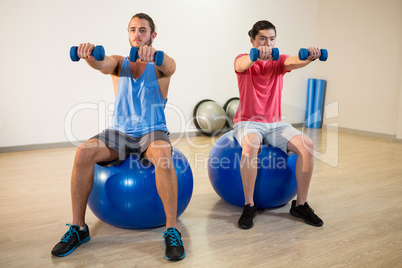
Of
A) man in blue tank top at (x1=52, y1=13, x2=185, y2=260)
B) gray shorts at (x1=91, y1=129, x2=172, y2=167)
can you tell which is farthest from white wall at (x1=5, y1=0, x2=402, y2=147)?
gray shorts at (x1=91, y1=129, x2=172, y2=167)

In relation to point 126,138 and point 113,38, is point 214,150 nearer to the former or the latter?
point 126,138

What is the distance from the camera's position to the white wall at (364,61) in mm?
4789

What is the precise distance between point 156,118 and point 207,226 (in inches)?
26.3

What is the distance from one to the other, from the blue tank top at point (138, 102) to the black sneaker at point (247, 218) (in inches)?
26.0

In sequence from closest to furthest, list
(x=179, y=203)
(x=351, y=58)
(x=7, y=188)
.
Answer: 1. (x=179, y=203)
2. (x=7, y=188)
3. (x=351, y=58)

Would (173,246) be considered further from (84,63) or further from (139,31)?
(84,63)

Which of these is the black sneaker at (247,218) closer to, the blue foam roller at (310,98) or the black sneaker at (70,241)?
the black sneaker at (70,241)

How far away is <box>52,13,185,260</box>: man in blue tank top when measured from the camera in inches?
67.1

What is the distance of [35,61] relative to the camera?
3.72 m

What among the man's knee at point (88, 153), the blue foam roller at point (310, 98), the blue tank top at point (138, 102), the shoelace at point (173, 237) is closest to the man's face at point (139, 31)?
the blue tank top at point (138, 102)

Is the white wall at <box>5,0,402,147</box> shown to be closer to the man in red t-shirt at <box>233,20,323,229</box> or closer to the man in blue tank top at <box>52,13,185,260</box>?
the man in blue tank top at <box>52,13,185,260</box>

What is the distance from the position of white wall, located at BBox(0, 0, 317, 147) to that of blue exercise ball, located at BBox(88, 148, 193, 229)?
2347mm

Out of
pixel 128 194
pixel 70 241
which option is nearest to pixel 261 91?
pixel 128 194

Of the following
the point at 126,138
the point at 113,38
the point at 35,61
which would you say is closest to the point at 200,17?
the point at 113,38
